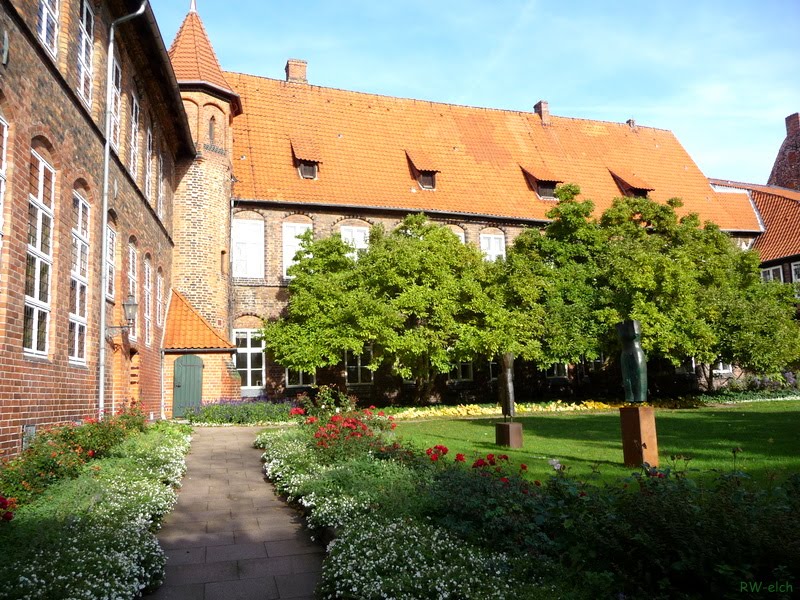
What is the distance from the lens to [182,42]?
2239 cm

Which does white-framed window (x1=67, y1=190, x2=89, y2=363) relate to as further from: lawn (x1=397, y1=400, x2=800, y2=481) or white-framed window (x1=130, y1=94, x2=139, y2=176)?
lawn (x1=397, y1=400, x2=800, y2=481)

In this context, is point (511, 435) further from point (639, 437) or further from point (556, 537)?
point (556, 537)

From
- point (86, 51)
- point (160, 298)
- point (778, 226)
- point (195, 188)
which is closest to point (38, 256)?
point (86, 51)

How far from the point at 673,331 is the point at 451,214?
30.1ft

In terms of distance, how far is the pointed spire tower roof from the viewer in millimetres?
21656

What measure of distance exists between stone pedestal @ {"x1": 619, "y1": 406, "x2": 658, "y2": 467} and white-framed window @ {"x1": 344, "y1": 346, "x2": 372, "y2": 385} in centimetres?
1515

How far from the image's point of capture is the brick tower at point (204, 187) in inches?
810

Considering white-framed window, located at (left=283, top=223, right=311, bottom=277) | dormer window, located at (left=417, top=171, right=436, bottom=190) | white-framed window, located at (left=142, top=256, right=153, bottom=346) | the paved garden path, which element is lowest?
the paved garden path

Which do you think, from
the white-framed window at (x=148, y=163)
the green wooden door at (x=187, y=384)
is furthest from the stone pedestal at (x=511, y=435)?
the white-framed window at (x=148, y=163)

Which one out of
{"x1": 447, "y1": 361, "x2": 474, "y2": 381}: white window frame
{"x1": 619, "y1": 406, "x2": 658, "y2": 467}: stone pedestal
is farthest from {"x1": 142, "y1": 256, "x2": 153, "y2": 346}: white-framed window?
{"x1": 447, "y1": 361, "x2": 474, "y2": 381}: white window frame

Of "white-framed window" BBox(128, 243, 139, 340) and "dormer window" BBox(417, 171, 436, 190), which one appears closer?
"white-framed window" BBox(128, 243, 139, 340)

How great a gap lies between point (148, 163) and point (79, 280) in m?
6.80

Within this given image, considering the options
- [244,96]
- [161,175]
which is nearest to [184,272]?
[161,175]

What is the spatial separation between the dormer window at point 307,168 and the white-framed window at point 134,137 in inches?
392
